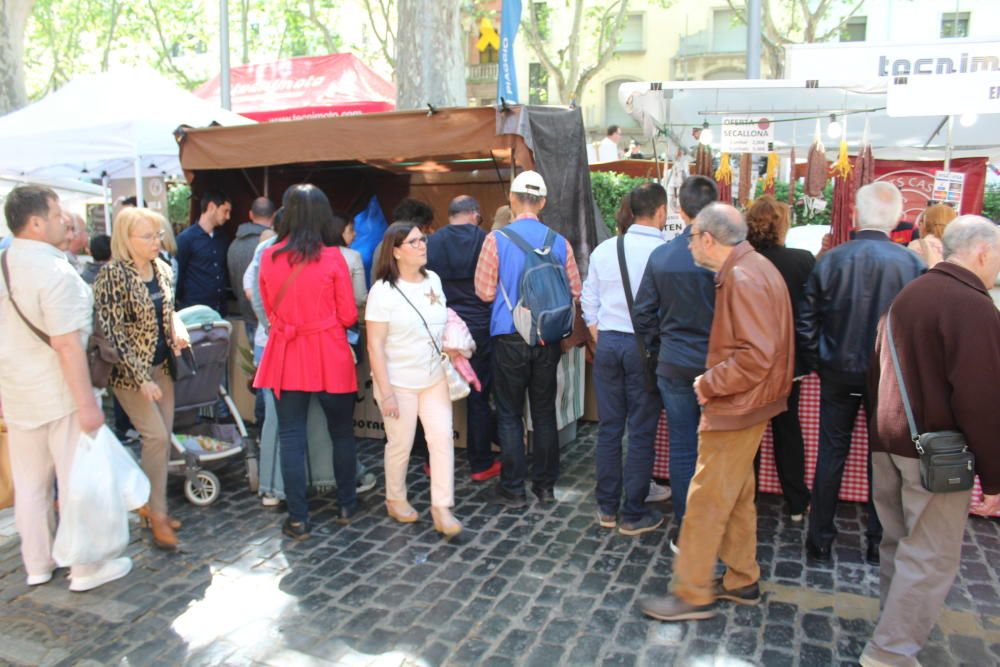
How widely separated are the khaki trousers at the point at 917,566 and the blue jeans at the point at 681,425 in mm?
1011

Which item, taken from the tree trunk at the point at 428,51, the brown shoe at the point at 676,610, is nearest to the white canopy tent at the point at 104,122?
the tree trunk at the point at 428,51

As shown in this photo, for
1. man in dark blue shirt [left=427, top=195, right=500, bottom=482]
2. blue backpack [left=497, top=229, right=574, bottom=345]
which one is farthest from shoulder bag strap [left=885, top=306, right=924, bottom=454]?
man in dark blue shirt [left=427, top=195, right=500, bottom=482]

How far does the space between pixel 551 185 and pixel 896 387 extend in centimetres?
306

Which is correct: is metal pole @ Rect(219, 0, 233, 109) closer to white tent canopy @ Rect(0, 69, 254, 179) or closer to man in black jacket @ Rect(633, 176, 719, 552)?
white tent canopy @ Rect(0, 69, 254, 179)

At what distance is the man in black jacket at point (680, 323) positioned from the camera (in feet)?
11.9

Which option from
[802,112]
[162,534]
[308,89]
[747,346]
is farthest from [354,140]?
[308,89]

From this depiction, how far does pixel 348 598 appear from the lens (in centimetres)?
361

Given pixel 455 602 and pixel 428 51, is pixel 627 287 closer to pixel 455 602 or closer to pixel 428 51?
pixel 455 602

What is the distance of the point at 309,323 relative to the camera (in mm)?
4086

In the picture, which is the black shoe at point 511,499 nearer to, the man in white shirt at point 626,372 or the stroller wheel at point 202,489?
the man in white shirt at point 626,372

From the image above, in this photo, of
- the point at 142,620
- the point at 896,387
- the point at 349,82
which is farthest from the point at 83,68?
the point at 896,387

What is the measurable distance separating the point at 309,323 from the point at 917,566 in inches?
119

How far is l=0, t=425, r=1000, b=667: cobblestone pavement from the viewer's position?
A: 3146 mm

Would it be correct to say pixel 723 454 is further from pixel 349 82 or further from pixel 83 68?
pixel 83 68
